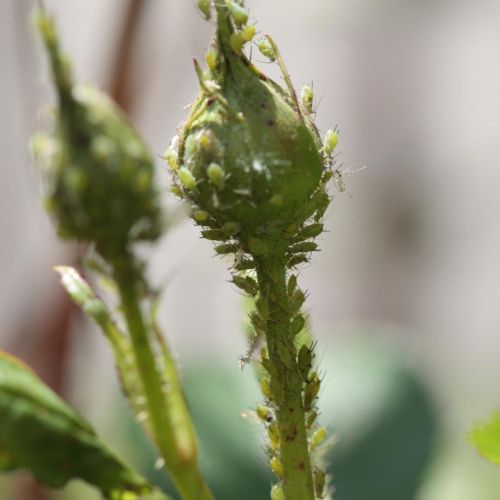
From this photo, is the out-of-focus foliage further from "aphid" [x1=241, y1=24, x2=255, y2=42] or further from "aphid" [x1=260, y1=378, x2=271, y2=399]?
"aphid" [x1=241, y1=24, x2=255, y2=42]

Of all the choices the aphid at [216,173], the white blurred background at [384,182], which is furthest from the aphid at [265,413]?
the white blurred background at [384,182]

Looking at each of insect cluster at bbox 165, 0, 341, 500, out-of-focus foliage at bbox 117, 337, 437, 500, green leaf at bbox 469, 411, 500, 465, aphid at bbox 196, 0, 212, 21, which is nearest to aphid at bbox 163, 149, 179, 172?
insect cluster at bbox 165, 0, 341, 500

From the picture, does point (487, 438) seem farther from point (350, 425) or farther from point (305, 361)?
point (350, 425)

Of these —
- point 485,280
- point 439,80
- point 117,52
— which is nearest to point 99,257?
point 117,52

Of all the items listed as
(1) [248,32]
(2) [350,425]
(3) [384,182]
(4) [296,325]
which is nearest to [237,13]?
(1) [248,32]

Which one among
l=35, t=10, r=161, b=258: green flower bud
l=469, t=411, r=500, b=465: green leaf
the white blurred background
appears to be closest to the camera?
l=35, t=10, r=161, b=258: green flower bud

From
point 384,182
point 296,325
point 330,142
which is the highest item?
point 384,182
